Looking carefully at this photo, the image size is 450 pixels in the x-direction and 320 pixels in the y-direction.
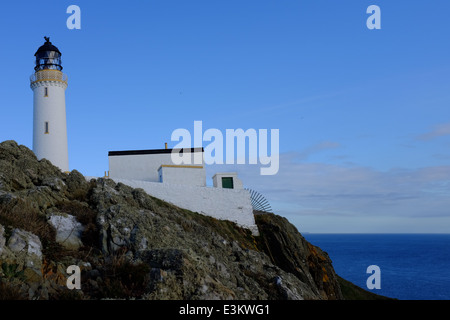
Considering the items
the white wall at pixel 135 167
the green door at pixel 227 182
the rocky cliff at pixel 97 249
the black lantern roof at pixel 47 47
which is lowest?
the rocky cliff at pixel 97 249

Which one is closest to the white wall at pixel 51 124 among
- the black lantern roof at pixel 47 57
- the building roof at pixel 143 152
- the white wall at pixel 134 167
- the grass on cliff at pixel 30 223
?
the black lantern roof at pixel 47 57

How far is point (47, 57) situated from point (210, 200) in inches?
764

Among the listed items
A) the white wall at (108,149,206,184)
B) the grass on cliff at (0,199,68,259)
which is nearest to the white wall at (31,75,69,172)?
the white wall at (108,149,206,184)

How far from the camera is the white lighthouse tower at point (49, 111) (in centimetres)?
3198

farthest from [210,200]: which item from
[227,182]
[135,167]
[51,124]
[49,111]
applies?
[49,111]

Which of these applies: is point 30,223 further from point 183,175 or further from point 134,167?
point 134,167

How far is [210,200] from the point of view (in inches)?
1137

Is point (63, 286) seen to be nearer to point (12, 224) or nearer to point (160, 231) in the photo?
point (12, 224)

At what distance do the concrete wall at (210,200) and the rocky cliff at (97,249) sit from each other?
32.0 feet

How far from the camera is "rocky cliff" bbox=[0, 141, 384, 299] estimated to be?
310 inches

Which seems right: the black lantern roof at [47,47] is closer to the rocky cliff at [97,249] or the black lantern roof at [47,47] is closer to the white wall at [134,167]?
the white wall at [134,167]

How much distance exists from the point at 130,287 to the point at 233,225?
20.5m
